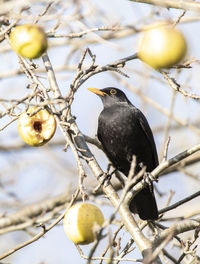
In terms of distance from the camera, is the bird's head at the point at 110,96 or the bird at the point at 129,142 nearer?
the bird at the point at 129,142

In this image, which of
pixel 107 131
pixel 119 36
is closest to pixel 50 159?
pixel 119 36

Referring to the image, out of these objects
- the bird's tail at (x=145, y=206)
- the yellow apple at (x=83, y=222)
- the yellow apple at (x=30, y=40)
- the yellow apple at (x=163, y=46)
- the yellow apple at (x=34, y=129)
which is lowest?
the yellow apple at (x=83, y=222)

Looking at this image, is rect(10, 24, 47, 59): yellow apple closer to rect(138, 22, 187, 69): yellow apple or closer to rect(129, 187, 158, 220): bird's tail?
rect(138, 22, 187, 69): yellow apple

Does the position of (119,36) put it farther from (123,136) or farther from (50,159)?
(50,159)

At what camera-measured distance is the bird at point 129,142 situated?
216 inches

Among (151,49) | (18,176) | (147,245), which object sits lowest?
(147,245)

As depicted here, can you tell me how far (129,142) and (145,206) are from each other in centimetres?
80

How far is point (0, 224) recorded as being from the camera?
5.23m

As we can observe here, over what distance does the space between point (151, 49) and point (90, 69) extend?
117cm

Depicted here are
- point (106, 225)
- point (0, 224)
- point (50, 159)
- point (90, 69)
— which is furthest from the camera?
point (50, 159)

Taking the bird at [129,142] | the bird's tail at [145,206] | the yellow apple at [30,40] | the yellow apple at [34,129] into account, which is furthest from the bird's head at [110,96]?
the yellow apple at [30,40]

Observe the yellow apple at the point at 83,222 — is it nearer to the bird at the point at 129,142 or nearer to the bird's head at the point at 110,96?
the bird at the point at 129,142

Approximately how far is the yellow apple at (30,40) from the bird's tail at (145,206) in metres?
2.82

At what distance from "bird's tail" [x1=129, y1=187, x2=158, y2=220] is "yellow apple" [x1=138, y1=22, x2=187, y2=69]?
9.29ft
